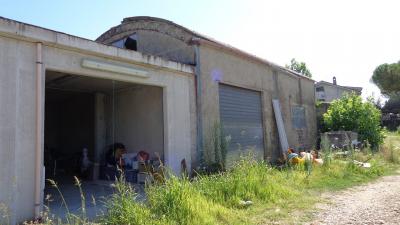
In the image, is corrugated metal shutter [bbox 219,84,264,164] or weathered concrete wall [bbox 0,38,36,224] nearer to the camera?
weathered concrete wall [bbox 0,38,36,224]

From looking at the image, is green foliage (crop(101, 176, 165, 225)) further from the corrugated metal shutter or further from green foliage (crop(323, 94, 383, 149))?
green foliage (crop(323, 94, 383, 149))

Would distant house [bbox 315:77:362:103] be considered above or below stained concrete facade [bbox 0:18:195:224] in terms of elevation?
above

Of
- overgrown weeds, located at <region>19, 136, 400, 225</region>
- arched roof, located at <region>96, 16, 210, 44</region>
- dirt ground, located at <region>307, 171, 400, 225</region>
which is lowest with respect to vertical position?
dirt ground, located at <region>307, 171, 400, 225</region>

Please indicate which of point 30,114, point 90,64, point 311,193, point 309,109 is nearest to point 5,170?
point 30,114

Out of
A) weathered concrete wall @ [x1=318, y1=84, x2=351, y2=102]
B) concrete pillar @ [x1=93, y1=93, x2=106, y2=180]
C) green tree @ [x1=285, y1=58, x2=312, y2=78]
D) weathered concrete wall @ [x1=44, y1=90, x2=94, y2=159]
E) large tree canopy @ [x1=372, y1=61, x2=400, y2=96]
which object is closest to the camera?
concrete pillar @ [x1=93, y1=93, x2=106, y2=180]

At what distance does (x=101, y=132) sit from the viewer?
480 inches

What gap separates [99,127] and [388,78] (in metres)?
38.6

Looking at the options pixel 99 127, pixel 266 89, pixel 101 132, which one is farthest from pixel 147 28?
pixel 266 89

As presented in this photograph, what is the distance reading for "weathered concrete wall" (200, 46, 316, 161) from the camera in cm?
1076

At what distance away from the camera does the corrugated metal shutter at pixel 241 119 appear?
37.8 ft

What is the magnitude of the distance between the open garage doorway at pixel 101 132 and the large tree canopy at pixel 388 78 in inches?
1478

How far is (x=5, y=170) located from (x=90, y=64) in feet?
8.50

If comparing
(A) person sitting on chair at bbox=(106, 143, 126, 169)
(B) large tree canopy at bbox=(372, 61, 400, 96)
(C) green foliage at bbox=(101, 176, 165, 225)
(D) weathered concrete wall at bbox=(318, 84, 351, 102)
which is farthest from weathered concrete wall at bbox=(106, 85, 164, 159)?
(B) large tree canopy at bbox=(372, 61, 400, 96)

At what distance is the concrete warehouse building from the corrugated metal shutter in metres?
0.04
